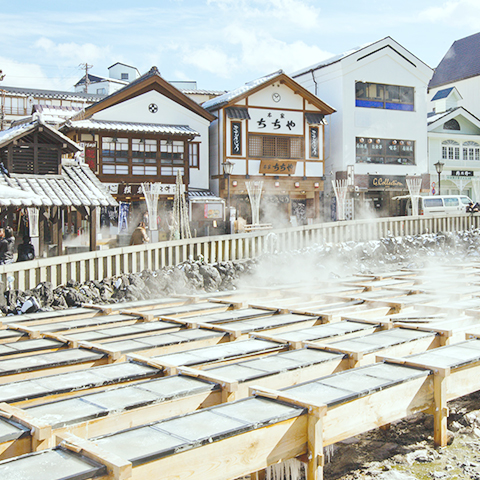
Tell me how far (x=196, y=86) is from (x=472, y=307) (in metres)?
39.2

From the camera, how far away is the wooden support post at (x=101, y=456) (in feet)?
11.7

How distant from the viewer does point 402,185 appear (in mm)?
31609

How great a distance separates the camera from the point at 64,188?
14.4 meters

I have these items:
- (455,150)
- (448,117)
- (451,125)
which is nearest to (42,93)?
(448,117)

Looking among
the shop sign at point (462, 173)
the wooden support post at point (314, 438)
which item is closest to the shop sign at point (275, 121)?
the shop sign at point (462, 173)

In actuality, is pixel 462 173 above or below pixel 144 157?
below

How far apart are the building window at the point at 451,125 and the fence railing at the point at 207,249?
12.1 m

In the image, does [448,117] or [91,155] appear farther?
[448,117]

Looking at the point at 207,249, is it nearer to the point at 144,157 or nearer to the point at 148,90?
the point at 144,157

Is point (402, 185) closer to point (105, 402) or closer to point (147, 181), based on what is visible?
point (147, 181)

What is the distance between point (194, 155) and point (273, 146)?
14.0 feet

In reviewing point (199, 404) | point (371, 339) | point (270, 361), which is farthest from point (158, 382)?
point (371, 339)

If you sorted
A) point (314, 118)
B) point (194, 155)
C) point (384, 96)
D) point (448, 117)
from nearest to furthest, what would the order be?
point (194, 155)
point (314, 118)
point (384, 96)
point (448, 117)

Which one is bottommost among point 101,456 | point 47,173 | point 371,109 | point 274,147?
point 101,456
